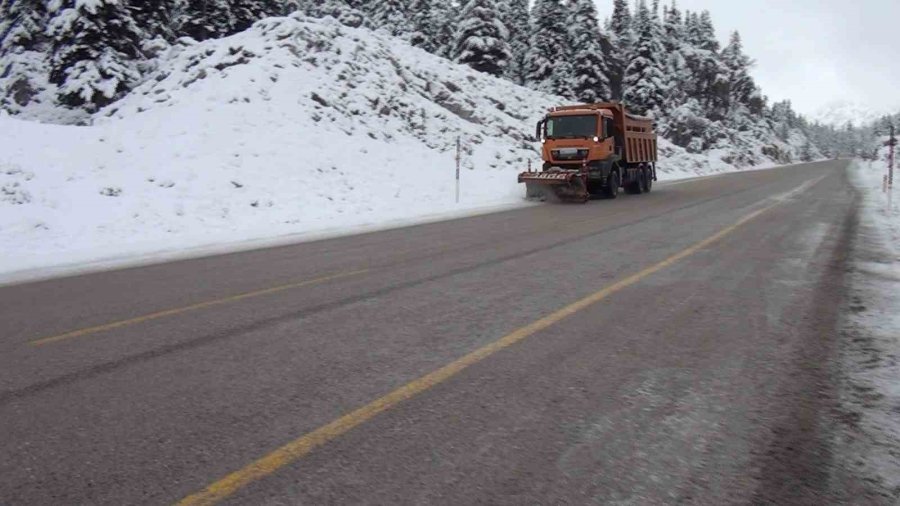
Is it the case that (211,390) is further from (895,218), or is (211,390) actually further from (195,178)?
(895,218)

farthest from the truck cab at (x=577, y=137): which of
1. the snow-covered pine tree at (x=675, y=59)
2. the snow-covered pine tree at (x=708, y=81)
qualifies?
the snow-covered pine tree at (x=708, y=81)

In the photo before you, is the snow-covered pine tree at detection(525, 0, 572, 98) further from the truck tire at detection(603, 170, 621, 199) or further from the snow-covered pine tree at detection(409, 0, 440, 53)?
the truck tire at detection(603, 170, 621, 199)

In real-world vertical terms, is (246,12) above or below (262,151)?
above

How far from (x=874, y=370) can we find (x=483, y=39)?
45.3 meters

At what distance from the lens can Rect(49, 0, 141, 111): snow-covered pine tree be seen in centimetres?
2345

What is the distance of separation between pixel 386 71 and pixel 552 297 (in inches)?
957

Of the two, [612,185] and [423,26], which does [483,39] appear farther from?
[612,185]

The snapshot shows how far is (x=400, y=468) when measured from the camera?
299 centimetres

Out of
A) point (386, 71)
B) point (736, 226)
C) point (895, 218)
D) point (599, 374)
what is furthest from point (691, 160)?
point (599, 374)

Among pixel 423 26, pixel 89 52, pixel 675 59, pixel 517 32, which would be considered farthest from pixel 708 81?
pixel 89 52

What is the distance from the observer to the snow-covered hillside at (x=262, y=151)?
1271 centimetres

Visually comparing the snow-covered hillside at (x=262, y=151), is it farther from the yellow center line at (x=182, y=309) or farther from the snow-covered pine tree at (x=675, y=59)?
the snow-covered pine tree at (x=675, y=59)

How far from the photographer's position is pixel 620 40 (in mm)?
66062

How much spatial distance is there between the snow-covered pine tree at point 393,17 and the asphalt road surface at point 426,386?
57.5m
